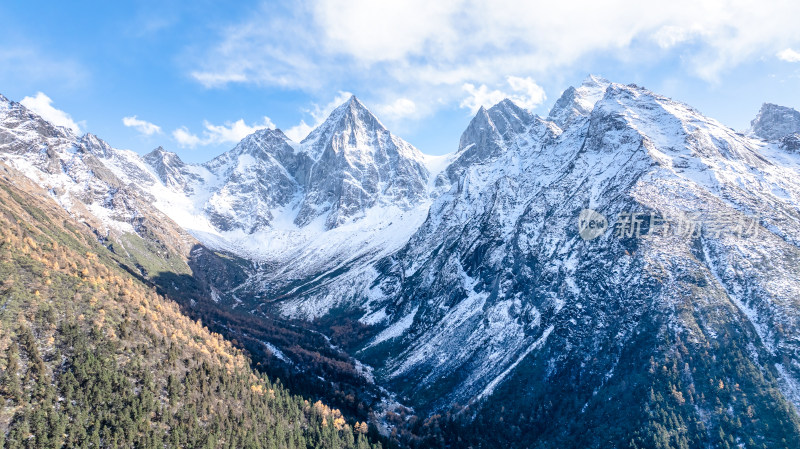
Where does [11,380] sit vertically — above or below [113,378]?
below

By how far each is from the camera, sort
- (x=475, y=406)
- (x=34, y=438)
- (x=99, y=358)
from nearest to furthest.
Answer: (x=34, y=438) → (x=99, y=358) → (x=475, y=406)

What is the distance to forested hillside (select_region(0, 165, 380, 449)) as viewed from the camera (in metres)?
109

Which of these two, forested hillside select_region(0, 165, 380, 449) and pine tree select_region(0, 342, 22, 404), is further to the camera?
forested hillside select_region(0, 165, 380, 449)

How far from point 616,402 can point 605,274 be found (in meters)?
61.0

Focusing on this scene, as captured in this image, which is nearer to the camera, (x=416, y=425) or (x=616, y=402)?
(x=616, y=402)

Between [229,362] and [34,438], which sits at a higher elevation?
[229,362]

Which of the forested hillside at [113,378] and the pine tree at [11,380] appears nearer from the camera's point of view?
the pine tree at [11,380]

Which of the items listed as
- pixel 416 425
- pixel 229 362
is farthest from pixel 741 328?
pixel 229 362

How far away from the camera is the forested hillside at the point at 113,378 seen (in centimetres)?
10862

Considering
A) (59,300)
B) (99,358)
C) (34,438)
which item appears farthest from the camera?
(59,300)

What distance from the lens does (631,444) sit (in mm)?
139000

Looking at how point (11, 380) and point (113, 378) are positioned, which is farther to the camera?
point (113, 378)

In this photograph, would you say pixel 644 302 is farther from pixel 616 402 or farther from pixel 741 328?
pixel 616 402

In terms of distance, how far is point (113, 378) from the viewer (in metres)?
124
